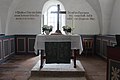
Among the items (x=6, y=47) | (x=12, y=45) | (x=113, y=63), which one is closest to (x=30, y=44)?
(x=12, y=45)

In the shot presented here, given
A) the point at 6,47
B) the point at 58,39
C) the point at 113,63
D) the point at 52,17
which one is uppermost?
the point at 52,17

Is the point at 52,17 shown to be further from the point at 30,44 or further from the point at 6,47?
the point at 6,47

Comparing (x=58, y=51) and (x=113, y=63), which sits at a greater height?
(x=113, y=63)

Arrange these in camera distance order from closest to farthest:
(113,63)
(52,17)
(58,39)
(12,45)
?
(113,63), (58,39), (12,45), (52,17)

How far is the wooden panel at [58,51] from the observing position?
6.94 metres

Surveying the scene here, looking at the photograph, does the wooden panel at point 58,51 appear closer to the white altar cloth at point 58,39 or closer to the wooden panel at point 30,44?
the white altar cloth at point 58,39

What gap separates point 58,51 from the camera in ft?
22.9

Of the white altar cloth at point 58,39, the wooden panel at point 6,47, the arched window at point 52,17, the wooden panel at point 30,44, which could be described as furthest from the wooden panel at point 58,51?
the arched window at point 52,17

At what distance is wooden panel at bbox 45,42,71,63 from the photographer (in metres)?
6.94

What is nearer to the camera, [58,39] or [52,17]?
[58,39]

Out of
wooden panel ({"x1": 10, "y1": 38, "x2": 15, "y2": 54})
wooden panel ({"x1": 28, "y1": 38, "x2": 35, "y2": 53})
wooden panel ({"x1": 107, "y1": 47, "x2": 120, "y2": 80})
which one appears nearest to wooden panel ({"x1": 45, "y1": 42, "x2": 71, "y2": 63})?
wooden panel ({"x1": 107, "y1": 47, "x2": 120, "y2": 80})

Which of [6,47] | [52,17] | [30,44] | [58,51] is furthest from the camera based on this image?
[52,17]

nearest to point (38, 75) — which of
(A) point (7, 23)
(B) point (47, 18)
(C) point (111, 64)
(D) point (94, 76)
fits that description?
(D) point (94, 76)

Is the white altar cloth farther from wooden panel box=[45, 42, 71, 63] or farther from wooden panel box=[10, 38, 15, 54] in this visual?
wooden panel box=[10, 38, 15, 54]
